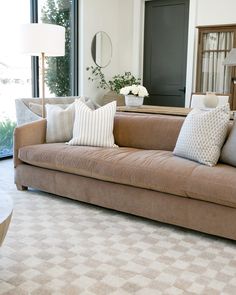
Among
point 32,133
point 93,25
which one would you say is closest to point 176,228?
point 32,133

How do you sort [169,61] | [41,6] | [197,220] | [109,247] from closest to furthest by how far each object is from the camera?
[109,247]
[197,220]
[41,6]
[169,61]

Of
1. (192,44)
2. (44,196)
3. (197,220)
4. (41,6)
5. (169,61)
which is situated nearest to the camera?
(197,220)

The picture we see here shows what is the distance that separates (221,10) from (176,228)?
13.8 feet

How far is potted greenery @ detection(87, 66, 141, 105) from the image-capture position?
6324 millimetres

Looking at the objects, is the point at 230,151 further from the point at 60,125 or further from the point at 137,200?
the point at 60,125

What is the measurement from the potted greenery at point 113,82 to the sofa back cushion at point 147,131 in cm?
261

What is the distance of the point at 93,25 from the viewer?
6230 mm

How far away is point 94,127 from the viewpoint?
3418 millimetres

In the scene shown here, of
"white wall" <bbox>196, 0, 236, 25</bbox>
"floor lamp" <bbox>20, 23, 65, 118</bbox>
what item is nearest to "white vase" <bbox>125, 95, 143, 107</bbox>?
"floor lamp" <bbox>20, 23, 65, 118</bbox>

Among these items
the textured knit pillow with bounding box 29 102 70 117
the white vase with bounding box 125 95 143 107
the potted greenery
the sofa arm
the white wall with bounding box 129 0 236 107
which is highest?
the white wall with bounding box 129 0 236 107

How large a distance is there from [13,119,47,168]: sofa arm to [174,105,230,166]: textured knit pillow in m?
1.47

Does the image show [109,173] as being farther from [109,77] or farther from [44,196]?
[109,77]

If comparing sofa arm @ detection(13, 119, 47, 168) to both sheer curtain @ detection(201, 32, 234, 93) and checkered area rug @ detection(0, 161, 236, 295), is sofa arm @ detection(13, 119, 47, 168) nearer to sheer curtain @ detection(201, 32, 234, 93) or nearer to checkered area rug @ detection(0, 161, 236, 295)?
checkered area rug @ detection(0, 161, 236, 295)

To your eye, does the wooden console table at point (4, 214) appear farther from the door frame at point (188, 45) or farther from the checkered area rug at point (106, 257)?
the door frame at point (188, 45)
